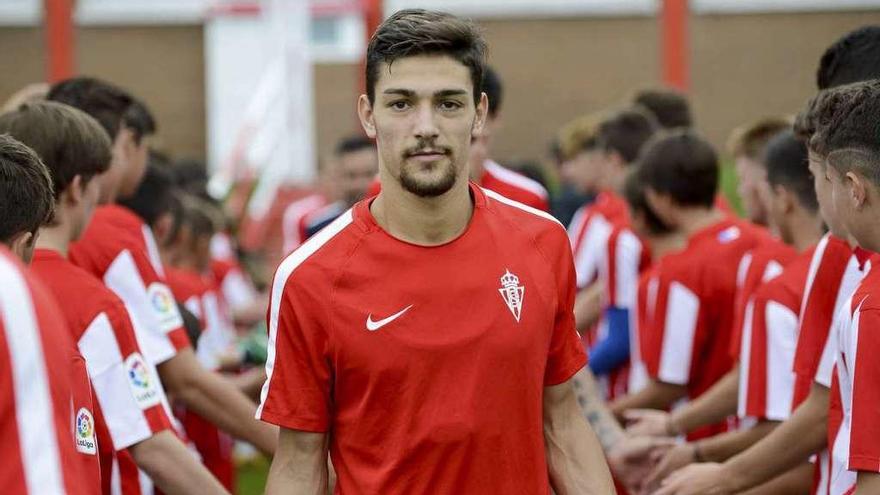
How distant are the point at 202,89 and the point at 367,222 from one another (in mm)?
25246

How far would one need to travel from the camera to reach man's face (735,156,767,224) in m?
5.60

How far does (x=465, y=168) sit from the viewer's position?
317 centimetres

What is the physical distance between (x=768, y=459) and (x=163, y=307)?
191cm

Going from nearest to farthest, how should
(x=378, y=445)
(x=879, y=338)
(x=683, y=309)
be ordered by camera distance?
1. (x=879, y=338)
2. (x=378, y=445)
3. (x=683, y=309)

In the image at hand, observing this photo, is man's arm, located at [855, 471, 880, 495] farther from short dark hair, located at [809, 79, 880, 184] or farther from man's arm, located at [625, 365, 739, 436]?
man's arm, located at [625, 365, 739, 436]

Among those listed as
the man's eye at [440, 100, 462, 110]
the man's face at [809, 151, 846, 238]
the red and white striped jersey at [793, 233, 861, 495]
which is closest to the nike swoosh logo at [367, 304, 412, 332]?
the man's eye at [440, 100, 462, 110]

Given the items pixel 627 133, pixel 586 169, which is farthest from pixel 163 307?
pixel 586 169

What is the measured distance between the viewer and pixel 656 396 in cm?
559

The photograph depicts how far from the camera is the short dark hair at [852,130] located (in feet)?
10.1

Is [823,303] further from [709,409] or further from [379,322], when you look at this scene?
[379,322]

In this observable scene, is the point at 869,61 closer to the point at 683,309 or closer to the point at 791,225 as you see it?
the point at 791,225

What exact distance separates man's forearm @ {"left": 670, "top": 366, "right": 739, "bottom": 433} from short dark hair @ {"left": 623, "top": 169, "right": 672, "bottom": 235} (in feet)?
4.05

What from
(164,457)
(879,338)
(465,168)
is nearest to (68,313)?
(164,457)

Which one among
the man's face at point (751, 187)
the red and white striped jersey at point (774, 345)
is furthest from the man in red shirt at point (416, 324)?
the man's face at point (751, 187)
